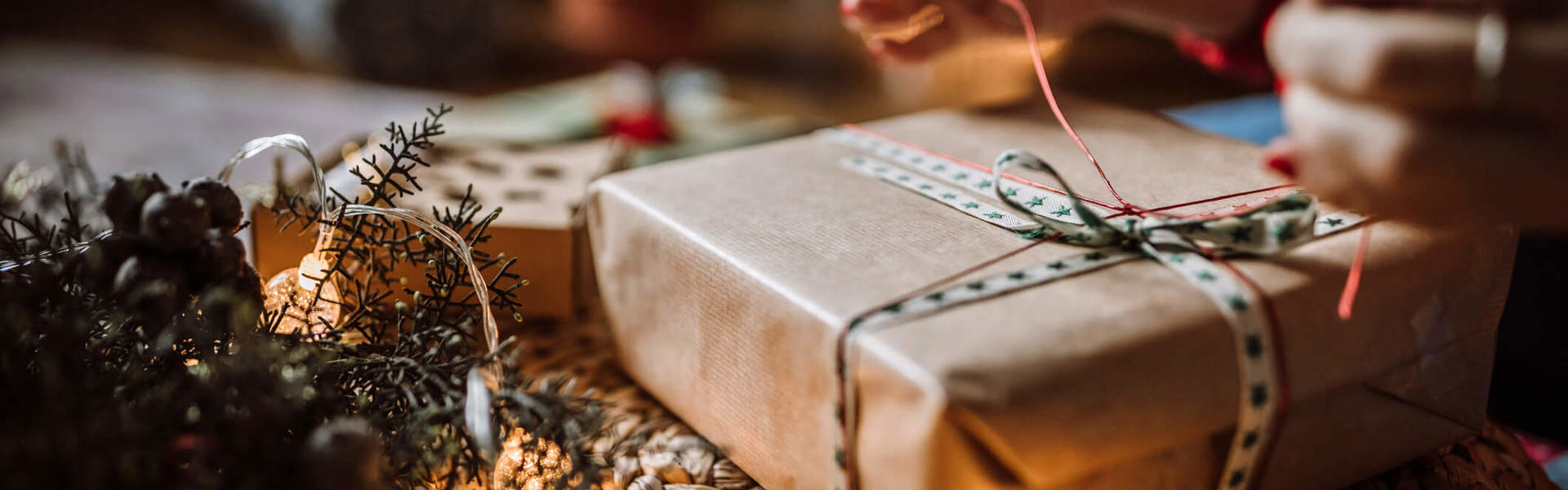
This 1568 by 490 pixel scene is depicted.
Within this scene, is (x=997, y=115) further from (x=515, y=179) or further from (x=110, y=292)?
(x=110, y=292)

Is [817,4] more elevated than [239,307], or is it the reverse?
[239,307]

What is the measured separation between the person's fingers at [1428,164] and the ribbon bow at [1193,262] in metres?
0.08

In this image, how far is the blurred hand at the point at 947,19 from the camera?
74 cm

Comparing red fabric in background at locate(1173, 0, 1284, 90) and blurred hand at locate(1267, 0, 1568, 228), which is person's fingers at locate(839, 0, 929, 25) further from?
blurred hand at locate(1267, 0, 1568, 228)

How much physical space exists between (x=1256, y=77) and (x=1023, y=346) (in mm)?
512

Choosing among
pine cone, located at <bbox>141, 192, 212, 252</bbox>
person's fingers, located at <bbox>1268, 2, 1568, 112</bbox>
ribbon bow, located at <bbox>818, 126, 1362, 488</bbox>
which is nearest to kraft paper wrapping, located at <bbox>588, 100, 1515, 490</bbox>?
ribbon bow, located at <bbox>818, 126, 1362, 488</bbox>

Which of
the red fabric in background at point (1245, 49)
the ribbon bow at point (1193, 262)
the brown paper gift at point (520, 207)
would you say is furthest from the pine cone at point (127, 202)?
the red fabric in background at point (1245, 49)

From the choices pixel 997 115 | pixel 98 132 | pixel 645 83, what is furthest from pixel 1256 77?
pixel 98 132

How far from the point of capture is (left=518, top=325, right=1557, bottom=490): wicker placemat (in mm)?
564

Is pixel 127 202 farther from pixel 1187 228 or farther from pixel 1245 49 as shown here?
pixel 1245 49

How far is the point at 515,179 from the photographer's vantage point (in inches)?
31.2

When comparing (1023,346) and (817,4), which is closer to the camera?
(1023,346)

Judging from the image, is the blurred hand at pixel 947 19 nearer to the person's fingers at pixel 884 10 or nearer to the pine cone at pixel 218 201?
the person's fingers at pixel 884 10

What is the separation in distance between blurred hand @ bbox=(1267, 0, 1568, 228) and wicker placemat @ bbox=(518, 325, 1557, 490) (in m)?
0.24
